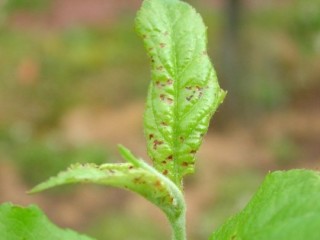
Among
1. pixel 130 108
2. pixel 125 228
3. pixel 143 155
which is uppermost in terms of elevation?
pixel 130 108

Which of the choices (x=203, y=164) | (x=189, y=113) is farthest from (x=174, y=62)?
(x=203, y=164)

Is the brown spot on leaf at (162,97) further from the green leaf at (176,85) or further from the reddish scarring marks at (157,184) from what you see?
the reddish scarring marks at (157,184)

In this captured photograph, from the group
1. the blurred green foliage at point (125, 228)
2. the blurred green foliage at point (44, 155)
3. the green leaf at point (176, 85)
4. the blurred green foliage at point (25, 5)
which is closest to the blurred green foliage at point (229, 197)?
the blurred green foliage at point (125, 228)

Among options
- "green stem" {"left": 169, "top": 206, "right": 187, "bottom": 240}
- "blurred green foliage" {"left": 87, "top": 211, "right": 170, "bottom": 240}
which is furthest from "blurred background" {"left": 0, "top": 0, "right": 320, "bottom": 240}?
"green stem" {"left": 169, "top": 206, "right": 187, "bottom": 240}

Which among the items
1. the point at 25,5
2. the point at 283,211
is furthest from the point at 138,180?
A: the point at 25,5

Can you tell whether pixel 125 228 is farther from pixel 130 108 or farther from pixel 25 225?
pixel 25 225

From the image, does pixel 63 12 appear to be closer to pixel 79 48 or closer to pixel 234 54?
pixel 79 48

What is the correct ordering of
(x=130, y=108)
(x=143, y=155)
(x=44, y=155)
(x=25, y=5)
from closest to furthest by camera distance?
1. (x=143, y=155)
2. (x=44, y=155)
3. (x=130, y=108)
4. (x=25, y=5)
